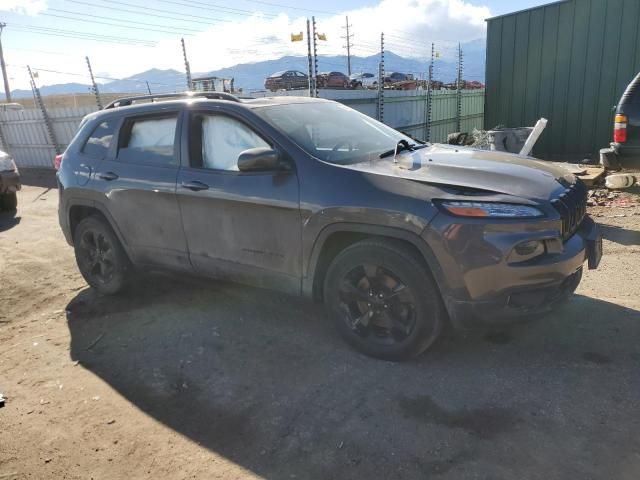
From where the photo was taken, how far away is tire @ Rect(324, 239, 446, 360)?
298 centimetres

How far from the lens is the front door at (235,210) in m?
3.37

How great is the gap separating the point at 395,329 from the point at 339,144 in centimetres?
137

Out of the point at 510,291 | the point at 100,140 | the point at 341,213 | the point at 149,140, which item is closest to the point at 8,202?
the point at 100,140

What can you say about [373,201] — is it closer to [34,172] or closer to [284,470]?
[284,470]

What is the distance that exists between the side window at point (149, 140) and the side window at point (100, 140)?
0.15 meters

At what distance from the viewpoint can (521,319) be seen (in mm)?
2861

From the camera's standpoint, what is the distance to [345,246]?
3322mm

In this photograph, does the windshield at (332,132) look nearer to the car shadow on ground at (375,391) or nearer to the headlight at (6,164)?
the car shadow on ground at (375,391)

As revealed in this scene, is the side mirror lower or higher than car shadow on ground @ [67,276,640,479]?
higher

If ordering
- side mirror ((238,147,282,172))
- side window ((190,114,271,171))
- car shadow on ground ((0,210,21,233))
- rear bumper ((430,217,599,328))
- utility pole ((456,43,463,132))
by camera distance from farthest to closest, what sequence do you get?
utility pole ((456,43,463,132)) → car shadow on ground ((0,210,21,233)) → side window ((190,114,271,171)) → side mirror ((238,147,282,172)) → rear bumper ((430,217,599,328))

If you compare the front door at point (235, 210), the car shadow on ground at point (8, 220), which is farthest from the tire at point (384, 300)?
the car shadow on ground at point (8, 220)

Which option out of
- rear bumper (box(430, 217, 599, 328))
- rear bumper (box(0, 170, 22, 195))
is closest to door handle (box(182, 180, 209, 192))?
rear bumper (box(430, 217, 599, 328))

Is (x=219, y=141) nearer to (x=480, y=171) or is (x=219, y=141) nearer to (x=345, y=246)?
(x=345, y=246)

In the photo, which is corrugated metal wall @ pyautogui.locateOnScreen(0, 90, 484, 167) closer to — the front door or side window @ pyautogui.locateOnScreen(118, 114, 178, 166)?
side window @ pyautogui.locateOnScreen(118, 114, 178, 166)
